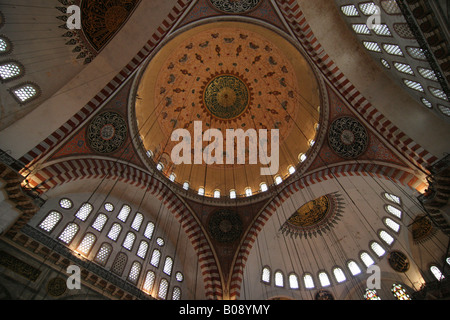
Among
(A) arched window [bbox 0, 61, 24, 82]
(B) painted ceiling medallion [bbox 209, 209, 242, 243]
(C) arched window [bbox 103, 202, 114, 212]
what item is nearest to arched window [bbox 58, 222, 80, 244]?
(C) arched window [bbox 103, 202, 114, 212]

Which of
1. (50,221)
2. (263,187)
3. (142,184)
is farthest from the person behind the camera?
(263,187)

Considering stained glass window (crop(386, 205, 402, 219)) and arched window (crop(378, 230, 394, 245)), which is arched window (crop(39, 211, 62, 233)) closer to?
stained glass window (crop(386, 205, 402, 219))

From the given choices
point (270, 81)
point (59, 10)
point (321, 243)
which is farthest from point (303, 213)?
point (59, 10)

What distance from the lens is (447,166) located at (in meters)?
6.55

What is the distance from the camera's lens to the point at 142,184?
10172 mm

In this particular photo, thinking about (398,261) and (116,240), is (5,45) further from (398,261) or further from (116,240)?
(398,261)

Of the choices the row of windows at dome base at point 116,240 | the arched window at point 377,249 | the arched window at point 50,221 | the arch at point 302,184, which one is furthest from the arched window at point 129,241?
the arched window at point 377,249

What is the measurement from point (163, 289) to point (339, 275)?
8.19 meters

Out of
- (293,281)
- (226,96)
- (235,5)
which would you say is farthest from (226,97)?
(293,281)

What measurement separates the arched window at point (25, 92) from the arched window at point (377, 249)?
1412 cm

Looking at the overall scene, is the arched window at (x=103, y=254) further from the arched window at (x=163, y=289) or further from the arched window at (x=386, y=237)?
the arched window at (x=386, y=237)

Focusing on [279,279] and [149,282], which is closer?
[149,282]
